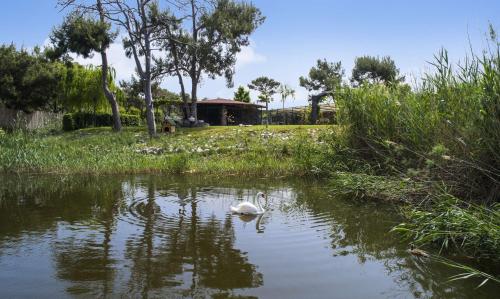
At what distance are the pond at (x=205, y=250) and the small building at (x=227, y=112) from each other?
97.2 feet

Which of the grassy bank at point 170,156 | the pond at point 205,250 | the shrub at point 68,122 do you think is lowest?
the pond at point 205,250

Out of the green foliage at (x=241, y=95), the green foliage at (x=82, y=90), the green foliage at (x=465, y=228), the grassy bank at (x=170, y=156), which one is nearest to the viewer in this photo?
the green foliage at (x=465, y=228)

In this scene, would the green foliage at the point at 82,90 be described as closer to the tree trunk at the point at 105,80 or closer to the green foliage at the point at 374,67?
the tree trunk at the point at 105,80

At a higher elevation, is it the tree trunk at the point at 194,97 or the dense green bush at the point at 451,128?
the tree trunk at the point at 194,97

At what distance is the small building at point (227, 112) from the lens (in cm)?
4100

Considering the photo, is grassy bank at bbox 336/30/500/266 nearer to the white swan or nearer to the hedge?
the white swan

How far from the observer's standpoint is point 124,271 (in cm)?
575

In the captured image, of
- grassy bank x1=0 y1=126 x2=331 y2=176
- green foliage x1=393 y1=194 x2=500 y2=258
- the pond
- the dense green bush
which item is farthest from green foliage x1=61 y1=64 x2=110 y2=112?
green foliage x1=393 y1=194 x2=500 y2=258

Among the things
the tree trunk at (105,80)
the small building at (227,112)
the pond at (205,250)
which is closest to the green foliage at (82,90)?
the small building at (227,112)

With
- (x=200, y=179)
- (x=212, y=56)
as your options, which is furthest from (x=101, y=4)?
(x=200, y=179)

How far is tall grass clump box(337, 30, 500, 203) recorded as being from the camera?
755 centimetres

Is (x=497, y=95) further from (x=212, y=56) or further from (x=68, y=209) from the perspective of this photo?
(x=212, y=56)

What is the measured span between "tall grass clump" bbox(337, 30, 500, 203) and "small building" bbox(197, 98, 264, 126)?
28094 mm

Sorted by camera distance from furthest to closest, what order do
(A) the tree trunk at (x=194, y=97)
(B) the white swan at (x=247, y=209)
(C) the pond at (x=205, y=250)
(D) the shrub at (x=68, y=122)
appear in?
(D) the shrub at (x=68, y=122) < (A) the tree trunk at (x=194, y=97) < (B) the white swan at (x=247, y=209) < (C) the pond at (x=205, y=250)
